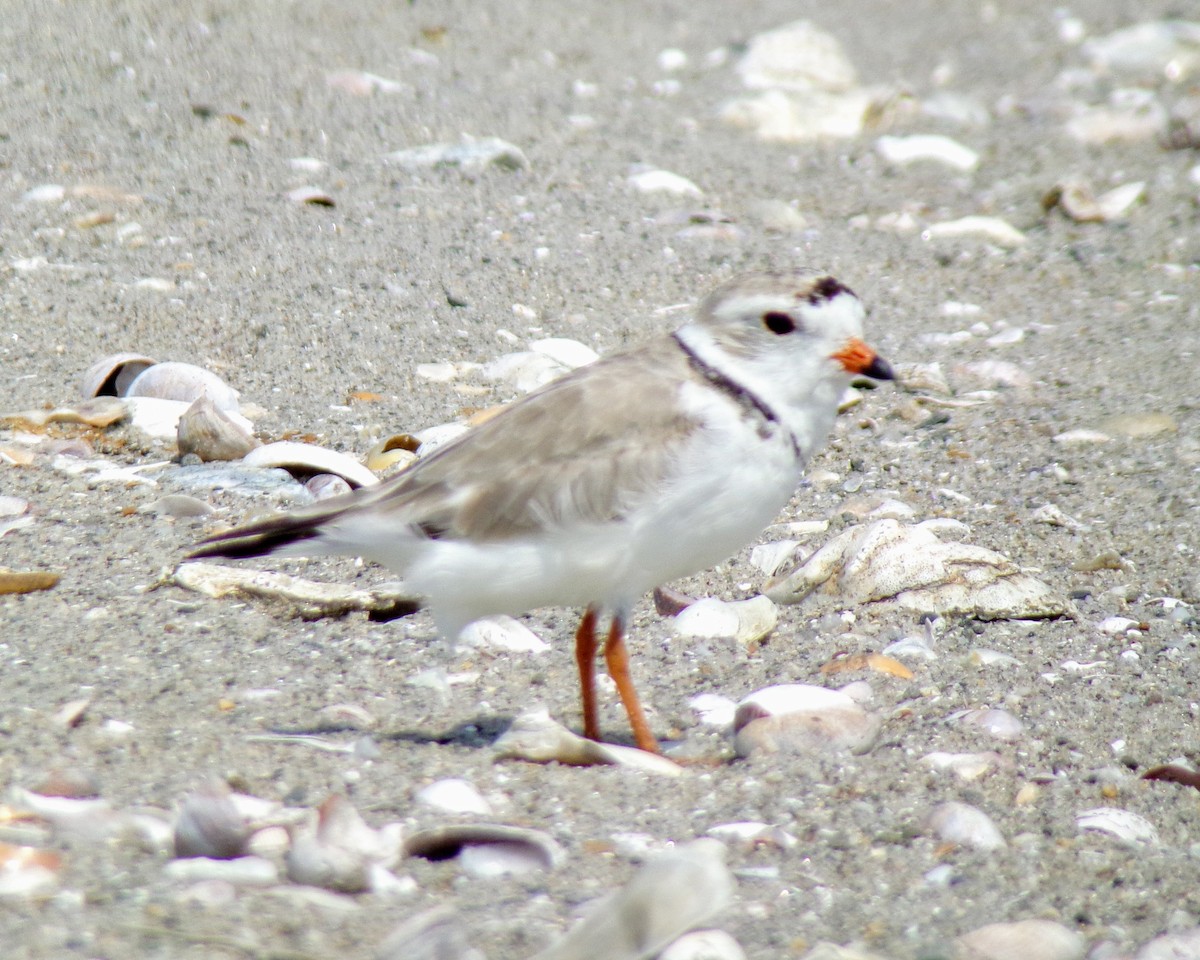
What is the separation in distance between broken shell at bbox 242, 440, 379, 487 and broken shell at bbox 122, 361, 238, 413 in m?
0.48

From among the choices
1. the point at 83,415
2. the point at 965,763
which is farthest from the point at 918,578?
the point at 83,415

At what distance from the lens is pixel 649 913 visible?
234 centimetres

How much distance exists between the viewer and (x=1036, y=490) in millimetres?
4781

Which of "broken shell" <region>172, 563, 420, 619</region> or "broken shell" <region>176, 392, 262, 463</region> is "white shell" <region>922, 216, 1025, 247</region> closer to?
"broken shell" <region>176, 392, 262, 463</region>

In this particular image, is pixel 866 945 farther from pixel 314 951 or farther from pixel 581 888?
pixel 314 951

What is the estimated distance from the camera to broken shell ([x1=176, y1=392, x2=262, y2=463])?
4566 millimetres

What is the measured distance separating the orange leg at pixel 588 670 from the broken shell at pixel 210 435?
5.44ft

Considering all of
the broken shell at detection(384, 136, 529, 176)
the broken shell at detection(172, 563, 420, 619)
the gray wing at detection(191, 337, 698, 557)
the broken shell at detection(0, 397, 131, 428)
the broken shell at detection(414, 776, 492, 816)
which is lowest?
the broken shell at detection(172, 563, 420, 619)

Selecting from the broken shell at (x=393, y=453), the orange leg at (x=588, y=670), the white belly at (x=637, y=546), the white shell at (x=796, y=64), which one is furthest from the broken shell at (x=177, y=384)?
the white shell at (x=796, y=64)

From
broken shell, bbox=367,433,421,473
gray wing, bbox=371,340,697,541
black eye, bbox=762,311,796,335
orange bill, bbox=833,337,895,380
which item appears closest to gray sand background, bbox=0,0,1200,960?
broken shell, bbox=367,433,421,473

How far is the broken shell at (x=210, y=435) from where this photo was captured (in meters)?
4.57

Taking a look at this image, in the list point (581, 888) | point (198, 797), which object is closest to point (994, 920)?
point (581, 888)

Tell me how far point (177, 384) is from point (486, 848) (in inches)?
109

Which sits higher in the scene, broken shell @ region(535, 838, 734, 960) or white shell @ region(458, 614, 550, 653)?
broken shell @ region(535, 838, 734, 960)
